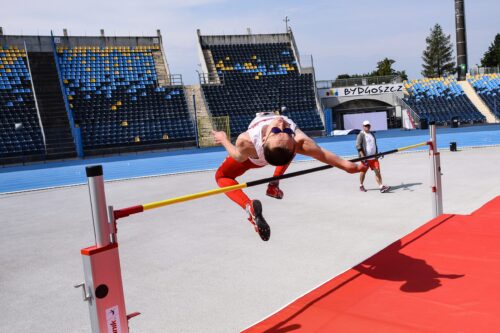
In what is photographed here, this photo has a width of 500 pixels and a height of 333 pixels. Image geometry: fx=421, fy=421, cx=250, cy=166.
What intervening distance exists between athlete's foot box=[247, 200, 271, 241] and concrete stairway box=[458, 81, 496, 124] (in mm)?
39499

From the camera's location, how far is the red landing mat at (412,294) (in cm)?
362

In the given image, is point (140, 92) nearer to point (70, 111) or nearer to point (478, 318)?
point (70, 111)

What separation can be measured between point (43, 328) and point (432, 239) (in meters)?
4.95

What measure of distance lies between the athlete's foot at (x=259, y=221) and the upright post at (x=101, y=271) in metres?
1.50

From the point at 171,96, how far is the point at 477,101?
28.1 m

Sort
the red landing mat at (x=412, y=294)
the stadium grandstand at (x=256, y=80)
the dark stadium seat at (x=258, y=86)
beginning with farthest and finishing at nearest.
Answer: the stadium grandstand at (x=256, y=80) < the dark stadium seat at (x=258, y=86) < the red landing mat at (x=412, y=294)

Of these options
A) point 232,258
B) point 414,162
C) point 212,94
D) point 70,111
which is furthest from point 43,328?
point 212,94

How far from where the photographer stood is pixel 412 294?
164 inches

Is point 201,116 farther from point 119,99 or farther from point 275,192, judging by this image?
point 275,192

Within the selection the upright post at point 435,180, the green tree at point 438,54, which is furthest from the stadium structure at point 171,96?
the green tree at point 438,54

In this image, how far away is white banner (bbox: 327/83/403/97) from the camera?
37969 mm

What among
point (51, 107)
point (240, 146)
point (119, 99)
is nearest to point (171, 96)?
point (119, 99)

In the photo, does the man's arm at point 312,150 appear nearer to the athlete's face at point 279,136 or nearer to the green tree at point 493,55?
the athlete's face at point 279,136

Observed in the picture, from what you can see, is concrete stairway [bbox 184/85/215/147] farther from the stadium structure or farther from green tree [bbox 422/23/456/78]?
green tree [bbox 422/23/456/78]
